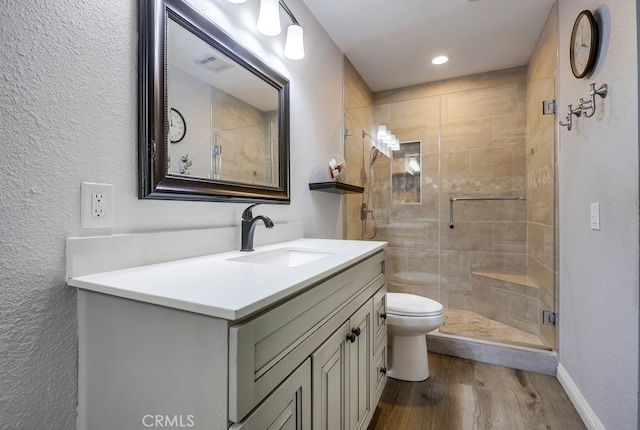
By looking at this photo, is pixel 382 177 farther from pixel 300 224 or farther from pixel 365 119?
pixel 300 224

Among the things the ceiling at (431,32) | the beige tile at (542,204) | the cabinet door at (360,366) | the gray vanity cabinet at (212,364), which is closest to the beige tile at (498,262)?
the beige tile at (542,204)

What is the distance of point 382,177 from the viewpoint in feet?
10.3

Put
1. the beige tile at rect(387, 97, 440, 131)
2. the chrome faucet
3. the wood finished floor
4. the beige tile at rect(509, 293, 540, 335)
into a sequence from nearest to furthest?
the chrome faucet
the wood finished floor
the beige tile at rect(509, 293, 540, 335)
the beige tile at rect(387, 97, 440, 131)

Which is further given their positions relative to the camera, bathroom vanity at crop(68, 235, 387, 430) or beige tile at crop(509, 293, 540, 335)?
beige tile at crop(509, 293, 540, 335)

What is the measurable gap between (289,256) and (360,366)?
21.6 inches

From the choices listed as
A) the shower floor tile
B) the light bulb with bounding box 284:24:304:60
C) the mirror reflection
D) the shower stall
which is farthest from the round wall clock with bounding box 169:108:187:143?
the shower floor tile

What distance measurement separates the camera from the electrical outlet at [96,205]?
80 centimetres

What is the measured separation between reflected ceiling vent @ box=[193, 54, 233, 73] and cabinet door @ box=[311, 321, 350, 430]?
1.11m

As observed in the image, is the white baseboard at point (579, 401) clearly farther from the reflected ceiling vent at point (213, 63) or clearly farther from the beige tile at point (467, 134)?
the reflected ceiling vent at point (213, 63)

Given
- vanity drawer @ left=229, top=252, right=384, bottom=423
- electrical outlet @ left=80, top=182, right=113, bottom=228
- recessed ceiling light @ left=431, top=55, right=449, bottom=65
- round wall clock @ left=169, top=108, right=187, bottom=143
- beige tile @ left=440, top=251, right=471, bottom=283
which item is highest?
recessed ceiling light @ left=431, top=55, right=449, bottom=65

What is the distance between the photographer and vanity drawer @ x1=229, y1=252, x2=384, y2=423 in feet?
1.82

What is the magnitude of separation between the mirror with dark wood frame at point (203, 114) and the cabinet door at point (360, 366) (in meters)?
0.72

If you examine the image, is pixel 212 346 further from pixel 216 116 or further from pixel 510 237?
pixel 510 237

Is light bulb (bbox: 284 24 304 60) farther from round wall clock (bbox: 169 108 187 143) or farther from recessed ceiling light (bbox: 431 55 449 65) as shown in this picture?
recessed ceiling light (bbox: 431 55 449 65)
